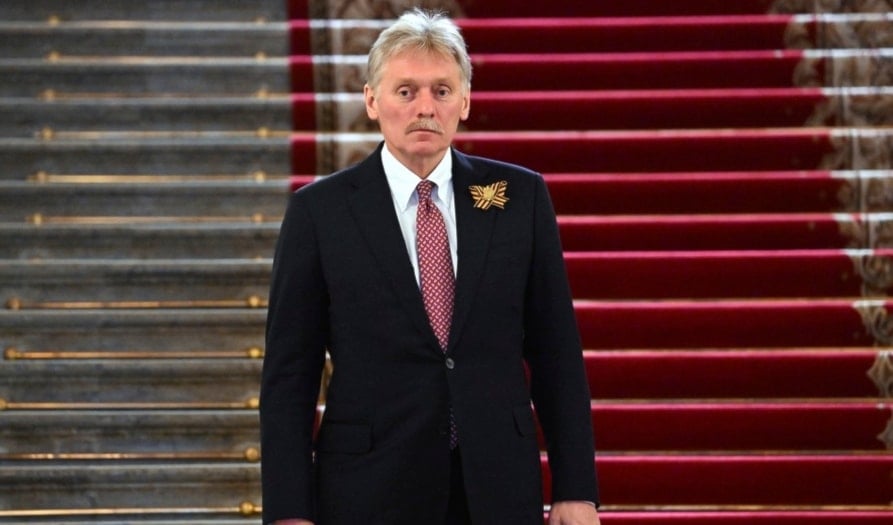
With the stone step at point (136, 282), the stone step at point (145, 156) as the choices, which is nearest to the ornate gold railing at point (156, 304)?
the stone step at point (136, 282)

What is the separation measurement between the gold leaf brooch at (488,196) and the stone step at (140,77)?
2830 mm

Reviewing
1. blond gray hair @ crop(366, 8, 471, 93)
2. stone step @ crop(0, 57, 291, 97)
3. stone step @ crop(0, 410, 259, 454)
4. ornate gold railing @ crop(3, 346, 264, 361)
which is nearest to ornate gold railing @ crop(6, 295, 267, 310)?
ornate gold railing @ crop(3, 346, 264, 361)

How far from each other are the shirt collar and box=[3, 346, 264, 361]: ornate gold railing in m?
2.08

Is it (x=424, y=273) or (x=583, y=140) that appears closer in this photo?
(x=424, y=273)

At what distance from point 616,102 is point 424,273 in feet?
9.22

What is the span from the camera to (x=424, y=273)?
249 centimetres

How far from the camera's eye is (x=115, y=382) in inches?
176

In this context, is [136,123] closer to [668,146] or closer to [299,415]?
[668,146]

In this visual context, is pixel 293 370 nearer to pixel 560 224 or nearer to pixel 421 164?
pixel 421 164

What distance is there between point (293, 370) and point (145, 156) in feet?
8.84

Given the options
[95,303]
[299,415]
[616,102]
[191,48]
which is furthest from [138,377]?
[299,415]

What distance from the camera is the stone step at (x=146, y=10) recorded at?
18.0 ft

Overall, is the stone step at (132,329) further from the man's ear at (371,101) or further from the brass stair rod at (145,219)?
the man's ear at (371,101)

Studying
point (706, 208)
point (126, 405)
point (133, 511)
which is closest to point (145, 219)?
point (126, 405)
